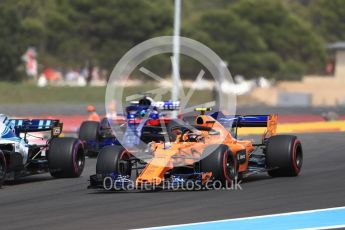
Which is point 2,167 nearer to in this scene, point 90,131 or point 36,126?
point 36,126

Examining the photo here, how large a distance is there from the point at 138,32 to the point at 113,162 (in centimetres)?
5559

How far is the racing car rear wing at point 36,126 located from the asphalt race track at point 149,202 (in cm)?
103

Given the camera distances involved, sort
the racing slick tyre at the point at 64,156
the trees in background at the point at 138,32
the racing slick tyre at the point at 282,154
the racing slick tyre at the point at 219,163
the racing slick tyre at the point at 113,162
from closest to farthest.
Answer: the racing slick tyre at the point at 219,163, the racing slick tyre at the point at 113,162, the racing slick tyre at the point at 282,154, the racing slick tyre at the point at 64,156, the trees in background at the point at 138,32

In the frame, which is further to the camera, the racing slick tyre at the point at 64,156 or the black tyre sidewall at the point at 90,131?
the black tyre sidewall at the point at 90,131

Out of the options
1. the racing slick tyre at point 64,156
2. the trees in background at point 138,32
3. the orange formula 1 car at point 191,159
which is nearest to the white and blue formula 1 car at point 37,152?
the racing slick tyre at point 64,156

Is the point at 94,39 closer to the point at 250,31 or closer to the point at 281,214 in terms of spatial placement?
the point at 250,31

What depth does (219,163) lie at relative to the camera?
14.1 m

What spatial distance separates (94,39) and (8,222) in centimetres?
5936

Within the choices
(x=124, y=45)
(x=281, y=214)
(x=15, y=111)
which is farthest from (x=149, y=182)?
(x=124, y=45)

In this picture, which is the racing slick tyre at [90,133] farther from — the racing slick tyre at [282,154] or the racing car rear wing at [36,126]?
the racing slick tyre at [282,154]

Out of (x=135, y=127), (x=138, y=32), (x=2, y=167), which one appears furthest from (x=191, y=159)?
(x=138, y=32)

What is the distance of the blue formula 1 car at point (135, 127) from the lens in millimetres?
20422

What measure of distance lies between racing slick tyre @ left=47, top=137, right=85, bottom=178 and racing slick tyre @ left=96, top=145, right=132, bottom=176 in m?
2.12

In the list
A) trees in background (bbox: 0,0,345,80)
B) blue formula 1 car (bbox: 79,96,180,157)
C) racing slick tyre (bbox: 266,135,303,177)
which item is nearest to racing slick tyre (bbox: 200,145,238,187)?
racing slick tyre (bbox: 266,135,303,177)
